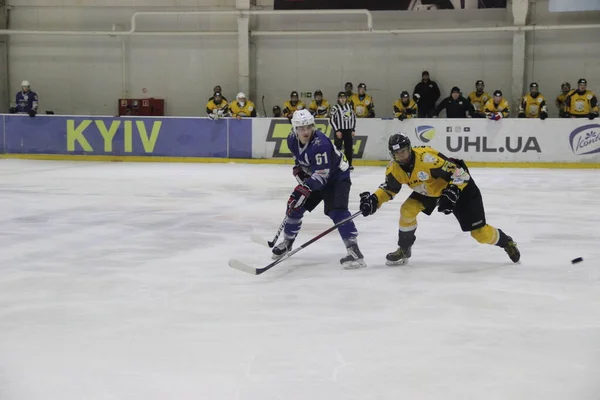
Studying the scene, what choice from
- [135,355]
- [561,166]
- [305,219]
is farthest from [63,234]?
[561,166]

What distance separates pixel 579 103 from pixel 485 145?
7.97 ft

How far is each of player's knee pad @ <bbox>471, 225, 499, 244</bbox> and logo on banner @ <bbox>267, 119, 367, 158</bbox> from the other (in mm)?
9905

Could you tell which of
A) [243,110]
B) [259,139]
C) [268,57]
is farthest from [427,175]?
[268,57]

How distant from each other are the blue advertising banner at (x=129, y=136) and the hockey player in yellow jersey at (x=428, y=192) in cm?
1025

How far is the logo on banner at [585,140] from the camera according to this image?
14.3 meters

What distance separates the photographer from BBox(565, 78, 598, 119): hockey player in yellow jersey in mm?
15344

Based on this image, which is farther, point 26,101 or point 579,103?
point 26,101

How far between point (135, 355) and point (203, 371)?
36cm

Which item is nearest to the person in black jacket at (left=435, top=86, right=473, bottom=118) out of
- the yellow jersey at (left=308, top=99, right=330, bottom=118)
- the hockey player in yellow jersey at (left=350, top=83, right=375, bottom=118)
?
the hockey player in yellow jersey at (left=350, top=83, right=375, bottom=118)

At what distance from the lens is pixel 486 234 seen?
5.21 m

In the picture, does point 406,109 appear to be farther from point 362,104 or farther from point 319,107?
point 319,107

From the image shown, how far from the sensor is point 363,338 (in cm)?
349

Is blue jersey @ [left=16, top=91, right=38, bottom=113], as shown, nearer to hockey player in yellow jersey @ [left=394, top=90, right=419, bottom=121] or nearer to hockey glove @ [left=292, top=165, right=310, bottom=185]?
hockey player in yellow jersey @ [left=394, top=90, right=419, bottom=121]

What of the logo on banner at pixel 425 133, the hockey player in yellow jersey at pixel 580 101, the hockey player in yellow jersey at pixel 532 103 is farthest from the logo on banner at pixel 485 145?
the hockey player in yellow jersey at pixel 532 103
